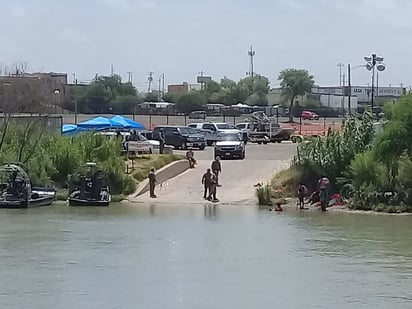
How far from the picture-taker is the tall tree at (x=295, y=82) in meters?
129

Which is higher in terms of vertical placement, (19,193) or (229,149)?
(229,149)

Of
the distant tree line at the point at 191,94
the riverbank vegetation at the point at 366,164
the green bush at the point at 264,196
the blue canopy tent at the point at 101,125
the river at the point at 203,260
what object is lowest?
the river at the point at 203,260

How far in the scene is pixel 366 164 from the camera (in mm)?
42438

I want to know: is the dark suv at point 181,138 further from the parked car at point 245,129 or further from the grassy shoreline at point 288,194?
the grassy shoreline at point 288,194

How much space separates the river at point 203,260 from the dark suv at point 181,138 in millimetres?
24155

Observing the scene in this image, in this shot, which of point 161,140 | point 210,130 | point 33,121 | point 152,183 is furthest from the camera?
point 210,130

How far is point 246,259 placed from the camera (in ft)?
84.8

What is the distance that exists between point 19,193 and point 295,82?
89.6 m

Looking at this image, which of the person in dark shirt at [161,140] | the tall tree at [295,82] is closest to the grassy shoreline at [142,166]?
the person in dark shirt at [161,140]

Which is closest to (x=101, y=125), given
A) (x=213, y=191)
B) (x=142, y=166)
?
(x=142, y=166)

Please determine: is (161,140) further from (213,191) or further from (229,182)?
(213,191)

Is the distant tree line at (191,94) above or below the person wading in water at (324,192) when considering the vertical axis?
above

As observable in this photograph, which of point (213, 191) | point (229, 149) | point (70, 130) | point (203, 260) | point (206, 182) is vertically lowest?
point (203, 260)

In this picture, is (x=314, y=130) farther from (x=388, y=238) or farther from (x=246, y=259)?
(x=246, y=259)
